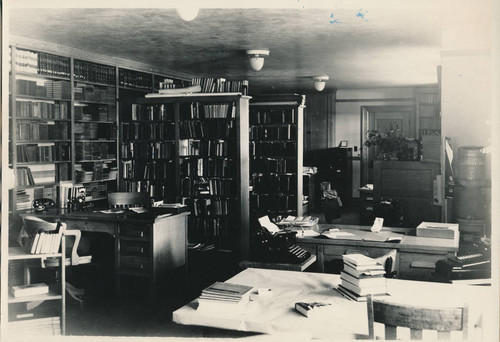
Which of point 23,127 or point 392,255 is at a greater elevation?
point 23,127

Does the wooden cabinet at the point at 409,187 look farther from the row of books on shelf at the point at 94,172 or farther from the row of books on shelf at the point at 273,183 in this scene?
the row of books on shelf at the point at 94,172

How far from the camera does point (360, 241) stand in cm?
432

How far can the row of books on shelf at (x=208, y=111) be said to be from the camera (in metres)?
7.22

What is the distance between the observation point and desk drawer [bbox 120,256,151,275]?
17.4 ft

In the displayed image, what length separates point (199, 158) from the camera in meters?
7.52

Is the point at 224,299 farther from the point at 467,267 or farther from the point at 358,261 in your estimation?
the point at 467,267

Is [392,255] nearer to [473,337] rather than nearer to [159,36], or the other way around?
[473,337]

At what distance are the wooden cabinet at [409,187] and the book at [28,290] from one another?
434cm

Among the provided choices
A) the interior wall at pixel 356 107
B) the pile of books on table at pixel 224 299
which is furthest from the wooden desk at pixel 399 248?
the interior wall at pixel 356 107

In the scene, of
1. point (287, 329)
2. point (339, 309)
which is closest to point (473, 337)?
point (339, 309)

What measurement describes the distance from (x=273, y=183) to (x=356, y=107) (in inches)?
237

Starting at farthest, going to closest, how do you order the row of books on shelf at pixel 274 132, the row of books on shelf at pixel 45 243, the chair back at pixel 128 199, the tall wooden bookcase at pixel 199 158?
the row of books on shelf at pixel 274 132, the tall wooden bookcase at pixel 199 158, the chair back at pixel 128 199, the row of books on shelf at pixel 45 243

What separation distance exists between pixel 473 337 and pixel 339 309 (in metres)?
0.61

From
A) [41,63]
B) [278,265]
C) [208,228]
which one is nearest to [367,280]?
[278,265]
